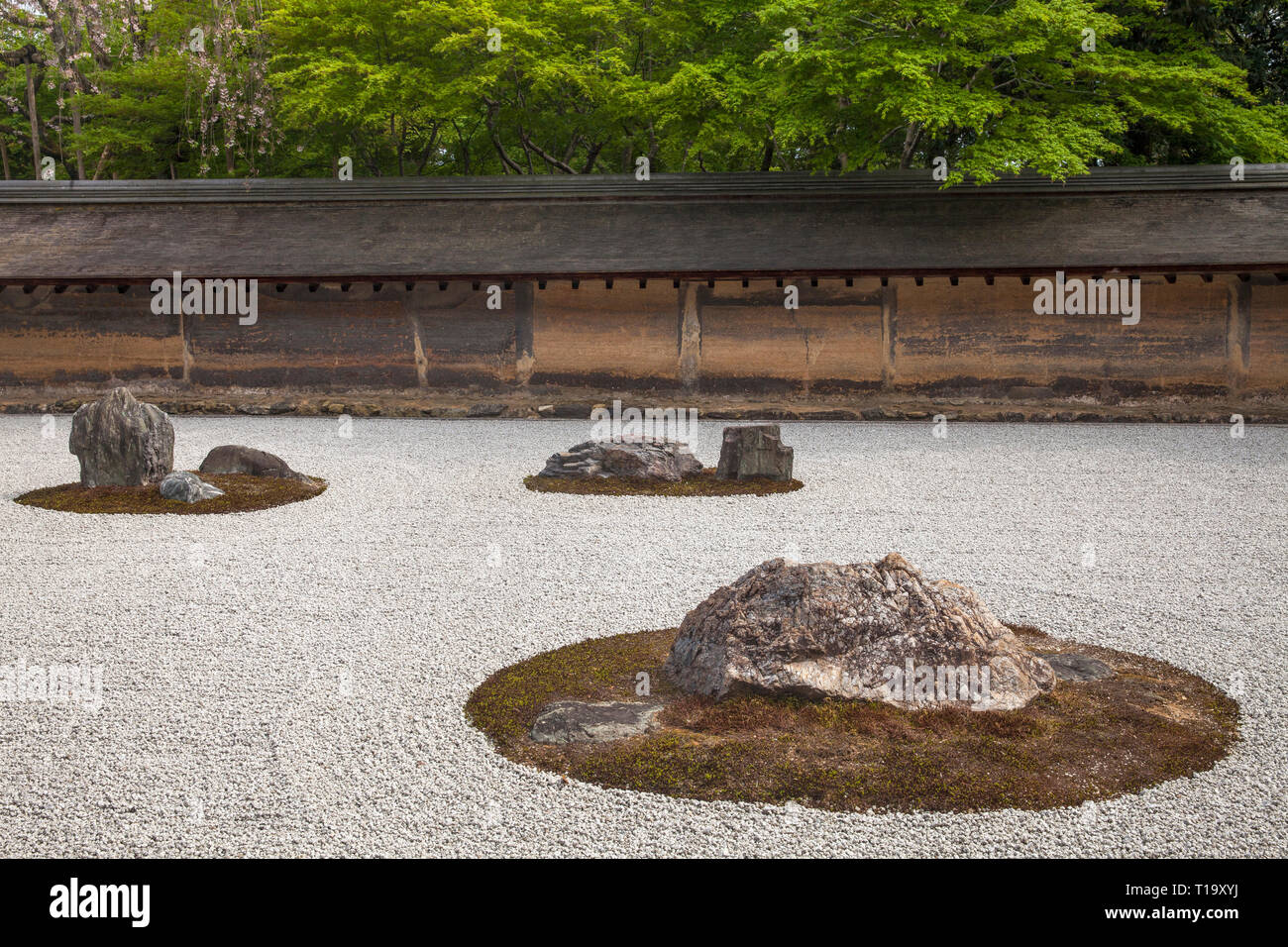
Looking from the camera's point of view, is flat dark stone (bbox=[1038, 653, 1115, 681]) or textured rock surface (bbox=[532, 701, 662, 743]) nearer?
textured rock surface (bbox=[532, 701, 662, 743])

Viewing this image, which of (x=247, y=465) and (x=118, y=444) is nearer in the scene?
(x=118, y=444)

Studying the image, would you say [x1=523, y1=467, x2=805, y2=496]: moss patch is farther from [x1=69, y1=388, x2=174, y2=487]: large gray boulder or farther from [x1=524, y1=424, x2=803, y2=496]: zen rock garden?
[x1=69, y1=388, x2=174, y2=487]: large gray boulder

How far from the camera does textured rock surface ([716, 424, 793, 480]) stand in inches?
448

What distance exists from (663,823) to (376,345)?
15.8 m

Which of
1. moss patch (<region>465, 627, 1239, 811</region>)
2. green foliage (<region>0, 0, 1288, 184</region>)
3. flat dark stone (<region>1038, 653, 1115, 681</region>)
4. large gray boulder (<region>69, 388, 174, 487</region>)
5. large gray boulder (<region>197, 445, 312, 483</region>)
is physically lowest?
moss patch (<region>465, 627, 1239, 811</region>)

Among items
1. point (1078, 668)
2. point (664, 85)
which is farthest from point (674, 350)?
point (1078, 668)

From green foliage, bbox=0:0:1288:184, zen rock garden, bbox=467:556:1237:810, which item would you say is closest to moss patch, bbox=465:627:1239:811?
zen rock garden, bbox=467:556:1237:810

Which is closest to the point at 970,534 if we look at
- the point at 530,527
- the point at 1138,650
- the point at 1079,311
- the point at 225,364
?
the point at 1138,650

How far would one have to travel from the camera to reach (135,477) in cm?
1047

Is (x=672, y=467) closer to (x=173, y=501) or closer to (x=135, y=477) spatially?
(x=173, y=501)

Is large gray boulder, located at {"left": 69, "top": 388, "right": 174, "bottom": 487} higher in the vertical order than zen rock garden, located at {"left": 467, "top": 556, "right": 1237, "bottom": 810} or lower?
higher

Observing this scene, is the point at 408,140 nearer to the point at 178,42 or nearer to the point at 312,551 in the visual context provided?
the point at 178,42

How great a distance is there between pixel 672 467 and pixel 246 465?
453cm

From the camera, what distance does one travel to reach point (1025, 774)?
419cm
